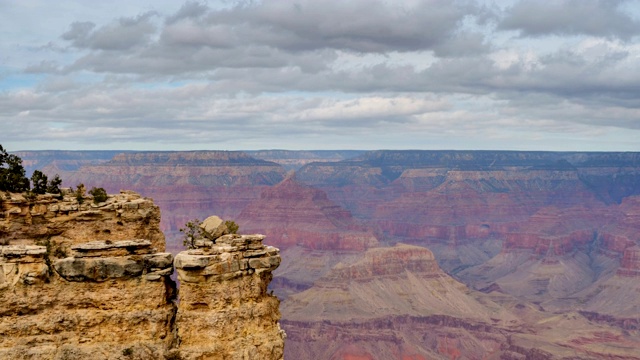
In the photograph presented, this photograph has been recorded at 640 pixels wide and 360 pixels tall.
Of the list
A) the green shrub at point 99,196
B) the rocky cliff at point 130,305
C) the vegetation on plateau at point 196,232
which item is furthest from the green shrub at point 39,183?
the vegetation on plateau at point 196,232

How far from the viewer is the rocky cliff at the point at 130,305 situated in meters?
24.8

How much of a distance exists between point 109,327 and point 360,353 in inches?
5549

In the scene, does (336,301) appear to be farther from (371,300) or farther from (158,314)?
(158,314)

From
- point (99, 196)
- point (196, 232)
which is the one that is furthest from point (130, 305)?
point (99, 196)

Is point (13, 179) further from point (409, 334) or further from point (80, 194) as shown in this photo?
point (409, 334)

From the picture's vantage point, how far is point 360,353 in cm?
16188

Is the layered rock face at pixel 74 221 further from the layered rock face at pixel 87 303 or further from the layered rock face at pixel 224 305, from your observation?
the layered rock face at pixel 224 305

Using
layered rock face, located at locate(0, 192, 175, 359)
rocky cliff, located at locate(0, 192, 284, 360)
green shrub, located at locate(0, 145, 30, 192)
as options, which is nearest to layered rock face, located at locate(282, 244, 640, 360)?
green shrub, located at locate(0, 145, 30, 192)

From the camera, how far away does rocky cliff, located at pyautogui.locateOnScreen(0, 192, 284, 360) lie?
24812 millimetres

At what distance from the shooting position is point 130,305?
25.0 metres

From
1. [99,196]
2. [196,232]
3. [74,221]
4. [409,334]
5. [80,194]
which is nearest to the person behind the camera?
[196,232]

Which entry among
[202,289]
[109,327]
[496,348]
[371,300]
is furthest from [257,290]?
[371,300]

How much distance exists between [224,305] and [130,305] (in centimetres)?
289

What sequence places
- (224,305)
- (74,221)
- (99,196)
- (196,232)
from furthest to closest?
(99,196) → (74,221) → (196,232) → (224,305)
